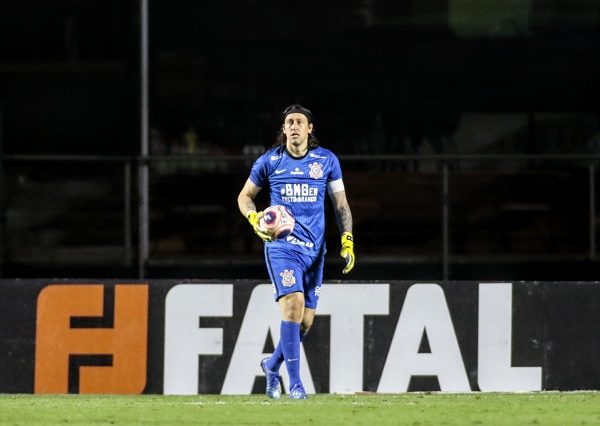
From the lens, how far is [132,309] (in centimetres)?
1239

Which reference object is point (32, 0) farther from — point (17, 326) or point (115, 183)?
point (17, 326)

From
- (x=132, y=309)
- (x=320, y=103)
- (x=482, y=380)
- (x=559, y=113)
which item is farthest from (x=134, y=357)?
(x=559, y=113)

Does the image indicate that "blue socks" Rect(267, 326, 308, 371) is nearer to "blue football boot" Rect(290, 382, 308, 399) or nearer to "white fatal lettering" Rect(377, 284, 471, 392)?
"blue football boot" Rect(290, 382, 308, 399)

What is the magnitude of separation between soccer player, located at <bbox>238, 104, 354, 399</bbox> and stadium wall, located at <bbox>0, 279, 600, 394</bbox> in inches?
62.2

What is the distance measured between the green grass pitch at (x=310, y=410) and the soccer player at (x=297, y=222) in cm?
39

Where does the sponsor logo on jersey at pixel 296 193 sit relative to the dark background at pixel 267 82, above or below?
below

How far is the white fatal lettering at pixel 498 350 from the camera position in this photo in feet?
40.6

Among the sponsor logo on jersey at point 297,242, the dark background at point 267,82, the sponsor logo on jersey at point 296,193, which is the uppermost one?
the dark background at point 267,82

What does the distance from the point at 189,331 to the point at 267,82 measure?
591 cm

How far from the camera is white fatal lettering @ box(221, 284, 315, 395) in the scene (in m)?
12.3

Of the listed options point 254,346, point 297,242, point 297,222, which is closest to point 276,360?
point 297,242

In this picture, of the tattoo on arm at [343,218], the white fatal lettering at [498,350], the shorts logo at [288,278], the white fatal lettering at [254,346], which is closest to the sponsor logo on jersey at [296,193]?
the tattoo on arm at [343,218]

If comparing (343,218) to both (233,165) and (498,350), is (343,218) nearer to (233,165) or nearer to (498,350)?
(498,350)

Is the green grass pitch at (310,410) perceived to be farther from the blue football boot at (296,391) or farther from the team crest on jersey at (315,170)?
the team crest on jersey at (315,170)
